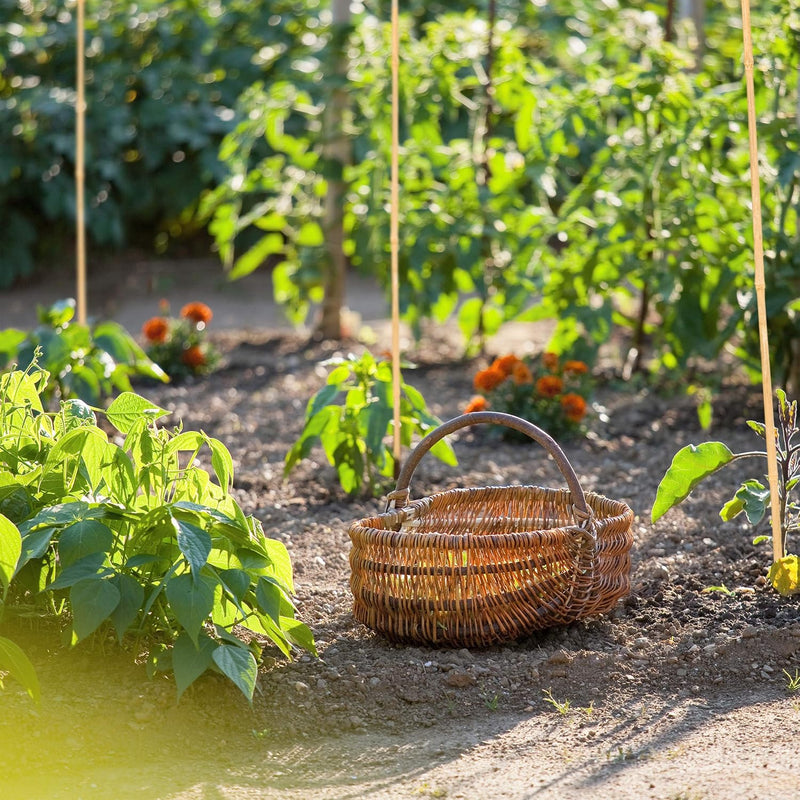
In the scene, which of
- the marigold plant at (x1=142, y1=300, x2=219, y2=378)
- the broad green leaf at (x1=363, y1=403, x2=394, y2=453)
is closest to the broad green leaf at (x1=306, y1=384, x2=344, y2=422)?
the broad green leaf at (x1=363, y1=403, x2=394, y2=453)

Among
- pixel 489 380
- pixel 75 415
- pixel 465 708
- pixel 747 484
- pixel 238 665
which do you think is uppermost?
pixel 75 415

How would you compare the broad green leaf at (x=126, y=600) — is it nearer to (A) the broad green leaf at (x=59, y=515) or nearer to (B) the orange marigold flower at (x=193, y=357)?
(A) the broad green leaf at (x=59, y=515)

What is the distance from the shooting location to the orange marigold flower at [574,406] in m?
4.11

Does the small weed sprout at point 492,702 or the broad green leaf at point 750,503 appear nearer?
the small weed sprout at point 492,702

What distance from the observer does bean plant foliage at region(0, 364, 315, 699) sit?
209 cm

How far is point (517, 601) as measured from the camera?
96.9 inches

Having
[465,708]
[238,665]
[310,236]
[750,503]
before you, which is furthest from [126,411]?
[310,236]

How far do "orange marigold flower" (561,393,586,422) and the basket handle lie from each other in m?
1.54

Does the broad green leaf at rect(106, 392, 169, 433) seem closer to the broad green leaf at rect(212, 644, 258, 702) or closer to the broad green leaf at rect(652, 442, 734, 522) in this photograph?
the broad green leaf at rect(212, 644, 258, 702)

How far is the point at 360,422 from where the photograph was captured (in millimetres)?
3328

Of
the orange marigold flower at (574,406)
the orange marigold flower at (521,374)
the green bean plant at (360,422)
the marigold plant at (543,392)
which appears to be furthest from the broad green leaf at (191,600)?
the orange marigold flower at (521,374)

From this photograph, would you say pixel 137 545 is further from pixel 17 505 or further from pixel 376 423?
pixel 376 423

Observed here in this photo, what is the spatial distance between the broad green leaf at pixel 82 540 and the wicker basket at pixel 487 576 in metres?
0.59

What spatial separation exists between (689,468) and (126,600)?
4.43 ft
